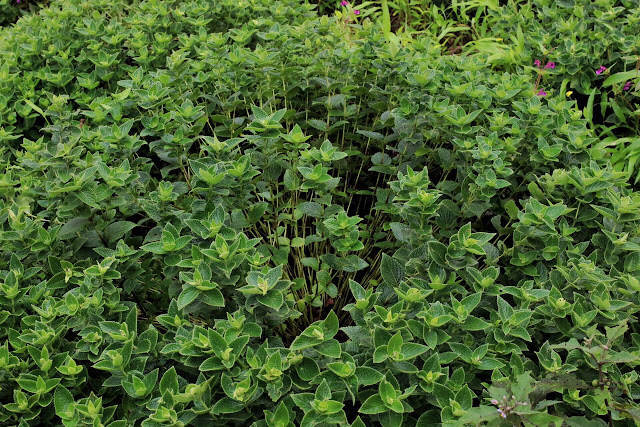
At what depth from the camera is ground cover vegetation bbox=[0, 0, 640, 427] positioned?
158 cm

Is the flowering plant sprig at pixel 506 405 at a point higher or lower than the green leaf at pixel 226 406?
higher

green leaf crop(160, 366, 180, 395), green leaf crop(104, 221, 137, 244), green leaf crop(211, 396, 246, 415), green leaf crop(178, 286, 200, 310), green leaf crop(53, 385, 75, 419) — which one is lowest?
green leaf crop(53, 385, 75, 419)

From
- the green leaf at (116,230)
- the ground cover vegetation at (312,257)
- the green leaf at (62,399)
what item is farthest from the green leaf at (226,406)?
the green leaf at (116,230)

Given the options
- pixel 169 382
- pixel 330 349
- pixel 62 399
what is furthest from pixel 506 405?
pixel 62 399

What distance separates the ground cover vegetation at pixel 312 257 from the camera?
5.18 feet

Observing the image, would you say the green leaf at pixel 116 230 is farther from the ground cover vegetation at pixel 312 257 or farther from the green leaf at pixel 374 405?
the green leaf at pixel 374 405

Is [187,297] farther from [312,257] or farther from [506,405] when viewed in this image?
[506,405]

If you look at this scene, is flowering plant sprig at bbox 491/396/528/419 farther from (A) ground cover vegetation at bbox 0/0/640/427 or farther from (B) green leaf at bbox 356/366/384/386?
(B) green leaf at bbox 356/366/384/386

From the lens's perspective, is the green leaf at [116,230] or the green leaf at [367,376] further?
the green leaf at [116,230]

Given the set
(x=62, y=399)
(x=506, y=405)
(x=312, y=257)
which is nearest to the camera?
(x=506, y=405)

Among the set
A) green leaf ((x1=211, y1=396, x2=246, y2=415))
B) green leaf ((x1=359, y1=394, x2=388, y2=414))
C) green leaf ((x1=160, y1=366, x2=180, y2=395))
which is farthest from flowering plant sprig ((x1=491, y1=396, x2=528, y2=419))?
green leaf ((x1=160, y1=366, x2=180, y2=395))

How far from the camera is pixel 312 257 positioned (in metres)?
2.26

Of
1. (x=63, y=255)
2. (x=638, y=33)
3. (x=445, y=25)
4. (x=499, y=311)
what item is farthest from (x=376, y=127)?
(x=445, y=25)

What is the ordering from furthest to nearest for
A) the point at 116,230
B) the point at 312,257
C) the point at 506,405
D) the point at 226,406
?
1. the point at 312,257
2. the point at 116,230
3. the point at 226,406
4. the point at 506,405
